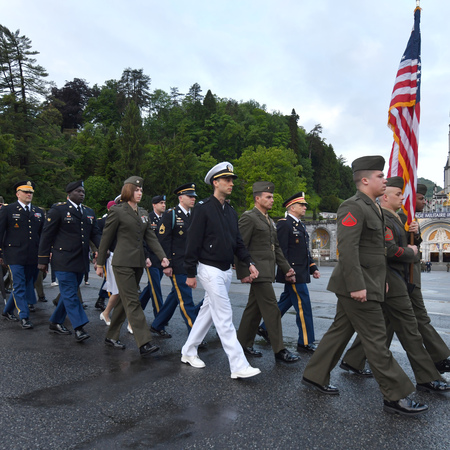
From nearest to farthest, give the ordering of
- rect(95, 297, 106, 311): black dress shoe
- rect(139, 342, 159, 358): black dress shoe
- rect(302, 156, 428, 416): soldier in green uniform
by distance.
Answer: rect(302, 156, 428, 416): soldier in green uniform, rect(139, 342, 159, 358): black dress shoe, rect(95, 297, 106, 311): black dress shoe

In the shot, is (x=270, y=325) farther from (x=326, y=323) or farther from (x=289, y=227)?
(x=326, y=323)

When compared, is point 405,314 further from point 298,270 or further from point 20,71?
point 20,71

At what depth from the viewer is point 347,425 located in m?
3.53

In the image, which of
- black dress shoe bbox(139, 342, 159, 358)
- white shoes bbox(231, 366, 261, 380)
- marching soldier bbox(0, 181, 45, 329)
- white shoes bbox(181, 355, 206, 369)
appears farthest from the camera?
marching soldier bbox(0, 181, 45, 329)

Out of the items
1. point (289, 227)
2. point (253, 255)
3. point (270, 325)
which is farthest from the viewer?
point (289, 227)

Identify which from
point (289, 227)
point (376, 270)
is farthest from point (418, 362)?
point (289, 227)

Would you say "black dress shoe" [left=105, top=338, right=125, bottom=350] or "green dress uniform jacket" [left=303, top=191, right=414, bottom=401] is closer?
"green dress uniform jacket" [left=303, top=191, right=414, bottom=401]

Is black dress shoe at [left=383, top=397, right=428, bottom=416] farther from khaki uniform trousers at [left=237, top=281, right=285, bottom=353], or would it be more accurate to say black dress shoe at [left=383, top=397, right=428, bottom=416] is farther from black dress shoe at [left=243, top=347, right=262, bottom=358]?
black dress shoe at [left=243, top=347, right=262, bottom=358]

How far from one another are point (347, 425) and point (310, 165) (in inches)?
4135

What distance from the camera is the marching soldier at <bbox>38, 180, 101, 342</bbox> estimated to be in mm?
6277

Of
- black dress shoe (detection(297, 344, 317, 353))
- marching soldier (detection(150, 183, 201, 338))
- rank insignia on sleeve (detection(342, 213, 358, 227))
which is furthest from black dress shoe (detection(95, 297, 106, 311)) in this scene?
rank insignia on sleeve (detection(342, 213, 358, 227))

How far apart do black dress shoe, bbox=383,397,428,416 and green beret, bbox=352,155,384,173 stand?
2060 mm

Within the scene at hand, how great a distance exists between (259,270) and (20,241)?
447cm

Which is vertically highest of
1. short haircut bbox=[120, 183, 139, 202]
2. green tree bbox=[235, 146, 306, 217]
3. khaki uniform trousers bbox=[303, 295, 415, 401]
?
green tree bbox=[235, 146, 306, 217]
